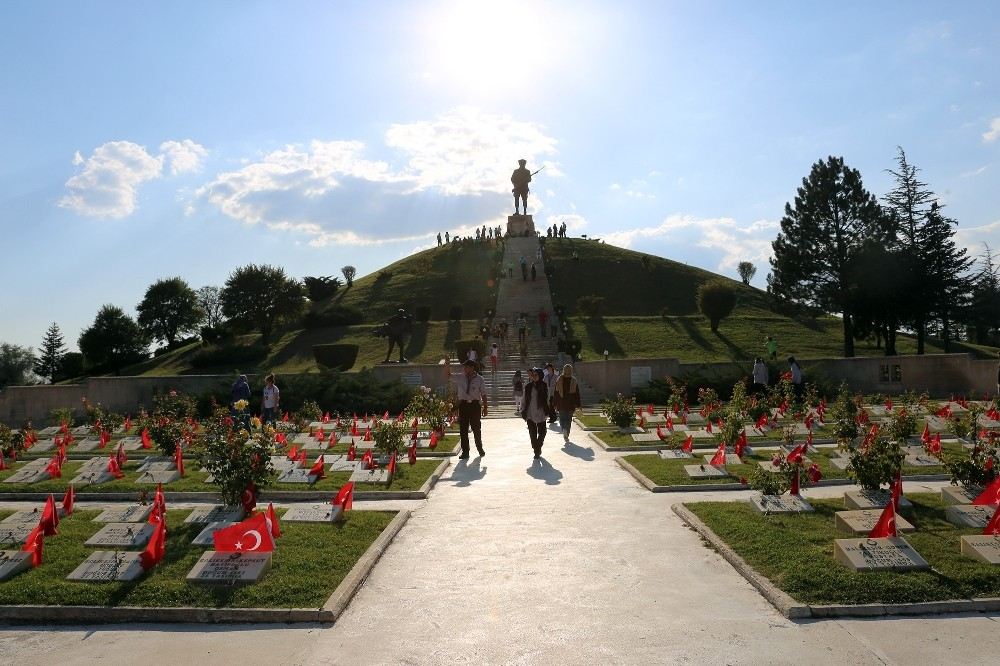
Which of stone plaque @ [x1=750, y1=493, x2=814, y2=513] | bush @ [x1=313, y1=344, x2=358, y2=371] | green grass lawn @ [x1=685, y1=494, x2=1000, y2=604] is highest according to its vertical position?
bush @ [x1=313, y1=344, x2=358, y2=371]

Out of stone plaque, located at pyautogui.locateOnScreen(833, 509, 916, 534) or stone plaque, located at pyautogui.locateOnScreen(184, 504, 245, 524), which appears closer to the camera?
stone plaque, located at pyautogui.locateOnScreen(833, 509, 916, 534)

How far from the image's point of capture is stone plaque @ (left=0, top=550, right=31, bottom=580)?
688 centimetres

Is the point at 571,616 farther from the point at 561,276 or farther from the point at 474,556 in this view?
the point at 561,276

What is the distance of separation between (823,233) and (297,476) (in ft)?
140

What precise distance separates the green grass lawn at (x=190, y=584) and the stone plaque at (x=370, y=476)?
2.80 m

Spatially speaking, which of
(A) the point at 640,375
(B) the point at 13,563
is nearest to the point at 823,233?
(A) the point at 640,375

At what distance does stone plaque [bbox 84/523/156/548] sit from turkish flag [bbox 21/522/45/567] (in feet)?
1.38

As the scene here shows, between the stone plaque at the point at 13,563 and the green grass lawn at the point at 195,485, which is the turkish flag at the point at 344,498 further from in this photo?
the stone plaque at the point at 13,563

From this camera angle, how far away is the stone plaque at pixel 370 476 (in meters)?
11.2

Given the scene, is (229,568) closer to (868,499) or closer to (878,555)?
(878,555)

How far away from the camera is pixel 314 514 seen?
28.7 feet

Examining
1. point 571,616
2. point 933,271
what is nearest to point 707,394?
point 571,616

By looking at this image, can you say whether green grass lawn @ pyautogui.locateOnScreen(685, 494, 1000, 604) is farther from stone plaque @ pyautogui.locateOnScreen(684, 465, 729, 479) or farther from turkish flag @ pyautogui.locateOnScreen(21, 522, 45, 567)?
turkish flag @ pyautogui.locateOnScreen(21, 522, 45, 567)

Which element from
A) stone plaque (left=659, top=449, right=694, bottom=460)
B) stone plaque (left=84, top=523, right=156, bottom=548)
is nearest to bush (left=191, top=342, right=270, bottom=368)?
stone plaque (left=659, top=449, right=694, bottom=460)
